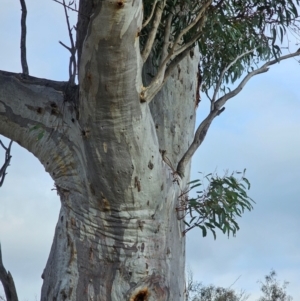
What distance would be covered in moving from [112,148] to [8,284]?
156 cm

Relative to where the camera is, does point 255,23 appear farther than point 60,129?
Yes

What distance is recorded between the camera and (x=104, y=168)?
523 centimetres

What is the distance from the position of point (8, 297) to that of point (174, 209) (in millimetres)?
1335

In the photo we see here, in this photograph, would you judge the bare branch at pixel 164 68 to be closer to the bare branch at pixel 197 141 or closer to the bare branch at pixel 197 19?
the bare branch at pixel 197 19

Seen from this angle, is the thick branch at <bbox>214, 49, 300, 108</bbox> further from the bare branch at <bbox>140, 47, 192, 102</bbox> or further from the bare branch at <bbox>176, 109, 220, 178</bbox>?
the bare branch at <bbox>140, 47, 192, 102</bbox>

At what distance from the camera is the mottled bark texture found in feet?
16.3

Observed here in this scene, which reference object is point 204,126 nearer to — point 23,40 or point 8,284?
point 23,40

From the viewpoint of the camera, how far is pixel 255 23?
6.99 metres

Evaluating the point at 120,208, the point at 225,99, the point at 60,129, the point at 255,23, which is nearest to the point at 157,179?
the point at 120,208

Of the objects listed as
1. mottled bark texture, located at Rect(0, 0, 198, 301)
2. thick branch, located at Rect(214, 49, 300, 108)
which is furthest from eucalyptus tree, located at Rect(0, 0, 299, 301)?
thick branch, located at Rect(214, 49, 300, 108)

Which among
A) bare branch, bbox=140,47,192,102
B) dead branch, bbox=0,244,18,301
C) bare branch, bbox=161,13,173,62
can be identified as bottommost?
dead branch, bbox=0,244,18,301

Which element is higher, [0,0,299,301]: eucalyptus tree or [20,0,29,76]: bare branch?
[20,0,29,76]: bare branch

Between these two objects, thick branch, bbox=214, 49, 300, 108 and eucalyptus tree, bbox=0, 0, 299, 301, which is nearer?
eucalyptus tree, bbox=0, 0, 299, 301

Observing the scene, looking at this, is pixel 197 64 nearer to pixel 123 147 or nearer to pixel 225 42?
pixel 225 42
